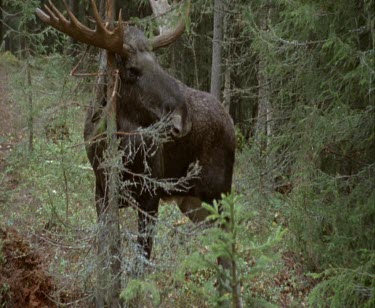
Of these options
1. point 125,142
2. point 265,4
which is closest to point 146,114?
point 125,142

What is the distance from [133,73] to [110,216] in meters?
1.72

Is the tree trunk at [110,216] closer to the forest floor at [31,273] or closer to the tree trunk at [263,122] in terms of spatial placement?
the forest floor at [31,273]

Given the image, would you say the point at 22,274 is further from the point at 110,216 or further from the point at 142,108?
the point at 142,108

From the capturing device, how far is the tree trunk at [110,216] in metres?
6.31

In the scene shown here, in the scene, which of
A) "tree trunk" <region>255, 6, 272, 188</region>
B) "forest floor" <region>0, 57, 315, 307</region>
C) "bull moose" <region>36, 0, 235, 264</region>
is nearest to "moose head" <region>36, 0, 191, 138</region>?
"bull moose" <region>36, 0, 235, 264</region>

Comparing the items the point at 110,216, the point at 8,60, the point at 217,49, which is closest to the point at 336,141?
the point at 110,216

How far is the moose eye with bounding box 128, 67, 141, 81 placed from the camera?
682cm

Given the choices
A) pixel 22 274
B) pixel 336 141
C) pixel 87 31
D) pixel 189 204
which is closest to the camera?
pixel 87 31

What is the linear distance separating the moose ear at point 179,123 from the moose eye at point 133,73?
63 cm

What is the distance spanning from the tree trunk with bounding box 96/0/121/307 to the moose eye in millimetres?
353

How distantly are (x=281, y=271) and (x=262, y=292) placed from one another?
1.19 meters

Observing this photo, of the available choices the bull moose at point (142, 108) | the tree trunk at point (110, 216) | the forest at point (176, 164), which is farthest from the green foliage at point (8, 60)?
the tree trunk at point (110, 216)

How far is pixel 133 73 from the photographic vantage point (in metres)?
6.85

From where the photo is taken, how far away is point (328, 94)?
728cm
